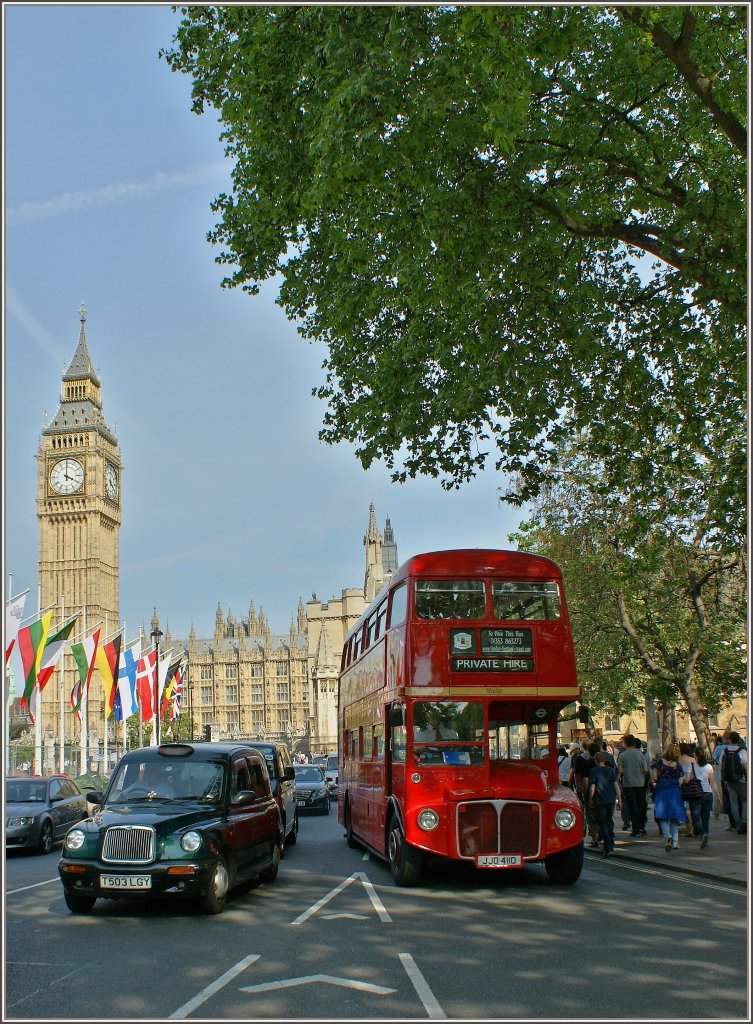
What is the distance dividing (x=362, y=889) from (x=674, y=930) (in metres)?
5.07

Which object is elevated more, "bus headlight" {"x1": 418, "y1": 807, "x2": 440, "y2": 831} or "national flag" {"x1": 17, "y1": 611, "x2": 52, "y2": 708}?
"national flag" {"x1": 17, "y1": 611, "x2": 52, "y2": 708}

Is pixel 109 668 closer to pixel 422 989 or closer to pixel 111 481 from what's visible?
pixel 422 989

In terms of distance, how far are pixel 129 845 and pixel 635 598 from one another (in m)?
23.0

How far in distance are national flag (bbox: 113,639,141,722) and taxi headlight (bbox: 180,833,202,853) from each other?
31669 mm

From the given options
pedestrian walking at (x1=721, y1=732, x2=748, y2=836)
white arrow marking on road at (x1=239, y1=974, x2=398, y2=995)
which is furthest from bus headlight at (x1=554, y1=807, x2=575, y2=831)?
pedestrian walking at (x1=721, y1=732, x2=748, y2=836)

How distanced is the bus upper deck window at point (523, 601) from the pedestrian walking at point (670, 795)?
15.1ft

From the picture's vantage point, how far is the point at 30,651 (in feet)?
106

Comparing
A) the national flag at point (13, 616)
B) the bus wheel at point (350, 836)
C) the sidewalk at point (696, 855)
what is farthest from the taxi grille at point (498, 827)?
the national flag at point (13, 616)

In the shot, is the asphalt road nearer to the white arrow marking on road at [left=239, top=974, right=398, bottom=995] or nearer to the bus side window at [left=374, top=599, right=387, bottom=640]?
the white arrow marking on road at [left=239, top=974, right=398, bottom=995]

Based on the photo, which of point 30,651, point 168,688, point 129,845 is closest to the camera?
point 129,845

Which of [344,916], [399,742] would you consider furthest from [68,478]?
[344,916]

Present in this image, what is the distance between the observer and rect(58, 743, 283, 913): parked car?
11.0 metres

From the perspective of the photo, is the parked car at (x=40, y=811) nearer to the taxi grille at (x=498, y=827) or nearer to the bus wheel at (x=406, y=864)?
the bus wheel at (x=406, y=864)

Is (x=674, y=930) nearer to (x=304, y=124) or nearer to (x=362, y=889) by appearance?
(x=362, y=889)
